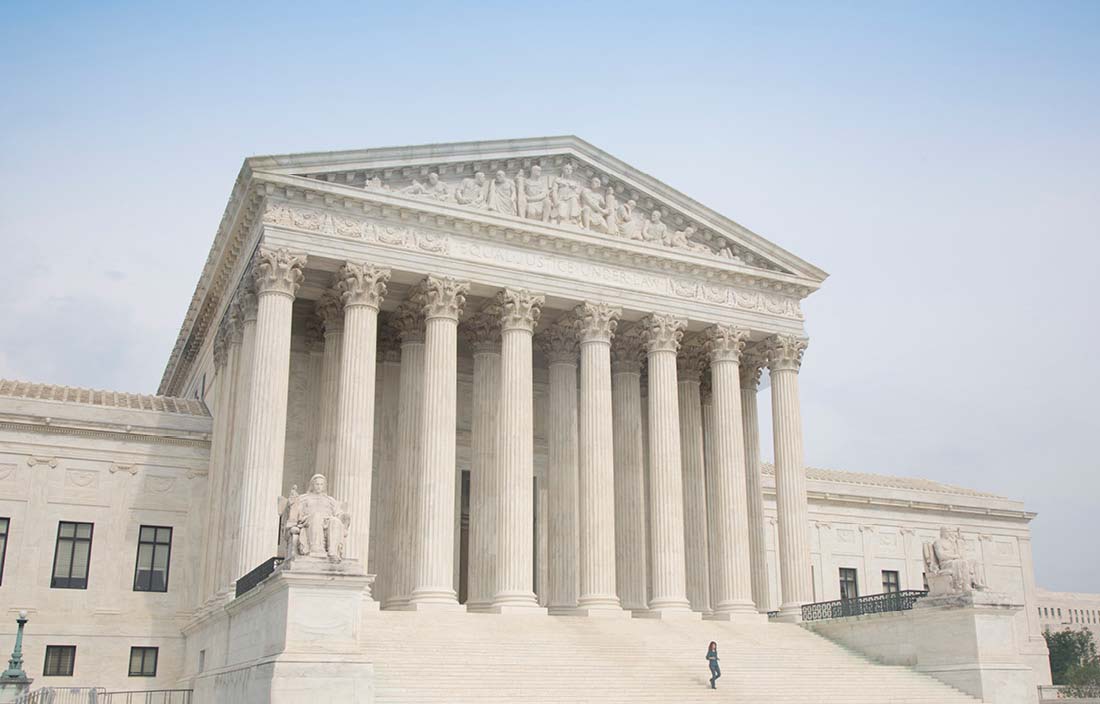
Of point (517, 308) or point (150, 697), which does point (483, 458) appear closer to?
point (517, 308)

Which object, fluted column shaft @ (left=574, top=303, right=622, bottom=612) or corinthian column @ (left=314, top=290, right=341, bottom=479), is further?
corinthian column @ (left=314, top=290, right=341, bottom=479)

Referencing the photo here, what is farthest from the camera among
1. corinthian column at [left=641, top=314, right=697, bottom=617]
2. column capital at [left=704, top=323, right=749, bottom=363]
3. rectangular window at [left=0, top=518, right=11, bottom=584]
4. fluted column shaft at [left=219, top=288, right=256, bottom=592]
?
column capital at [left=704, top=323, right=749, bottom=363]

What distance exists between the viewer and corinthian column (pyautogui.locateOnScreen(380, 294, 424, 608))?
3678 centimetres

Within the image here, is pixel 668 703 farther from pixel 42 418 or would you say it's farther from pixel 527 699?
pixel 42 418

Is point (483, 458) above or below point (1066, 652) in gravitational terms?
above

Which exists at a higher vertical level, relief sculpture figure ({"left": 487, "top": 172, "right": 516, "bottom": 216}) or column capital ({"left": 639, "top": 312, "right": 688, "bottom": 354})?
relief sculpture figure ({"left": 487, "top": 172, "right": 516, "bottom": 216})

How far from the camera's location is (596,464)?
37.6 meters

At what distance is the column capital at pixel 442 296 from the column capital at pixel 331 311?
337cm

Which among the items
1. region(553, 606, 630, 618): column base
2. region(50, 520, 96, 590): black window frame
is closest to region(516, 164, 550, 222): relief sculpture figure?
region(553, 606, 630, 618): column base

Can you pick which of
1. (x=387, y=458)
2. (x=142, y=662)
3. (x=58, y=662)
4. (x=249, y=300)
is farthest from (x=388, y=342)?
(x=58, y=662)

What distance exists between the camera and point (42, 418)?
124 ft

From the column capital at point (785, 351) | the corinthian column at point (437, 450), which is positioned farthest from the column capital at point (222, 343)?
the column capital at point (785, 351)

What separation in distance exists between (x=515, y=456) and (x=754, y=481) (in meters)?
11.9

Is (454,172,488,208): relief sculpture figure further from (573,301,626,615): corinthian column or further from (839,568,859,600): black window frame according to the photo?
(839,568,859,600): black window frame
